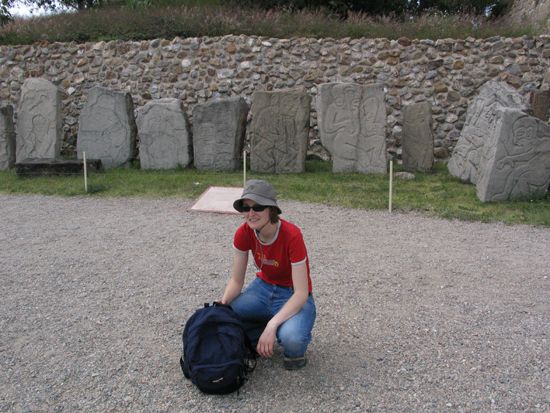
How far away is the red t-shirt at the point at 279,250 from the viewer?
9.58 feet

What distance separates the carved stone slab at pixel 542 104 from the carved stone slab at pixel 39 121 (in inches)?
350

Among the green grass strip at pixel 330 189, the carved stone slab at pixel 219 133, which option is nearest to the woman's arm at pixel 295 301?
the green grass strip at pixel 330 189

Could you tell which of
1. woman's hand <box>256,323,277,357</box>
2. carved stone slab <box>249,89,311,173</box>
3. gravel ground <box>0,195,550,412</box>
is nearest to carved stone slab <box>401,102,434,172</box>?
carved stone slab <box>249,89,311,173</box>

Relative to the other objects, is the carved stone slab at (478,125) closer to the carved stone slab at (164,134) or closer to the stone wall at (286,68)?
the stone wall at (286,68)

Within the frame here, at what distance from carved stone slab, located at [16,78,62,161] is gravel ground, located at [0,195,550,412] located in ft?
13.0

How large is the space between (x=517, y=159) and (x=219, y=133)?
4.90m

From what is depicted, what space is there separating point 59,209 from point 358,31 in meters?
7.63

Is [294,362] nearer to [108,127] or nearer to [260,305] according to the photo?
[260,305]

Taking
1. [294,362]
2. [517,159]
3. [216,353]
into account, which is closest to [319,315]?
[294,362]

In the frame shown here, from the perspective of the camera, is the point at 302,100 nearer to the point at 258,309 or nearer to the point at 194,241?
the point at 194,241

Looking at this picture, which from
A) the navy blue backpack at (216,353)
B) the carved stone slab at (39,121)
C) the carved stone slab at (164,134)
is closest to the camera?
the navy blue backpack at (216,353)

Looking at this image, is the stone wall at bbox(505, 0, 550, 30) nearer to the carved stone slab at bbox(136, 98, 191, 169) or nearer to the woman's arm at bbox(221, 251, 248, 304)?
the carved stone slab at bbox(136, 98, 191, 169)

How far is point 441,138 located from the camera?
1098cm

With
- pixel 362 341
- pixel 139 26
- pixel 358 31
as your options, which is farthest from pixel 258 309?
pixel 139 26
